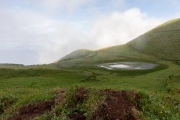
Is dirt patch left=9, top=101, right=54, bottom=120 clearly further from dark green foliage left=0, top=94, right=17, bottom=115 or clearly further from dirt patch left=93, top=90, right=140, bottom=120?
dark green foliage left=0, top=94, right=17, bottom=115

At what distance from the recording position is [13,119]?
11.0 m

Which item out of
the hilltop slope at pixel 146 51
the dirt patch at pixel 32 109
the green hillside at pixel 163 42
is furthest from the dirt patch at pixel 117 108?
the green hillside at pixel 163 42

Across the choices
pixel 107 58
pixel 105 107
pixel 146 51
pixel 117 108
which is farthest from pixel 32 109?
pixel 146 51

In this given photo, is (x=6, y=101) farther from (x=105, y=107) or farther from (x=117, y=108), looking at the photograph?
(x=117, y=108)

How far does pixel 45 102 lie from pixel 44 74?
36.3 metres

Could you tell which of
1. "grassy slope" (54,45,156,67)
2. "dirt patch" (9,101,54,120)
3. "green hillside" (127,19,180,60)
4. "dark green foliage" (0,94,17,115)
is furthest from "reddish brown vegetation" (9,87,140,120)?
"green hillside" (127,19,180,60)

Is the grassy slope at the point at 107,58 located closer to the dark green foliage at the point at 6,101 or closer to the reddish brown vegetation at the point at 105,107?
the dark green foliage at the point at 6,101

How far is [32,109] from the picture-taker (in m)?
11.7

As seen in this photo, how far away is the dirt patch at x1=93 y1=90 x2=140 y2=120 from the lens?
948 cm

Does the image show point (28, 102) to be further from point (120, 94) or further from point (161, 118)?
point (161, 118)

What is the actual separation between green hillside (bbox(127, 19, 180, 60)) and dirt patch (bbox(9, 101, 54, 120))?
7793 centimetres

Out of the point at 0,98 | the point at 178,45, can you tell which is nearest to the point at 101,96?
the point at 0,98

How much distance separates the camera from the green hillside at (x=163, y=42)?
90.6 m

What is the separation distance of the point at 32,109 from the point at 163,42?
101492 millimetres
